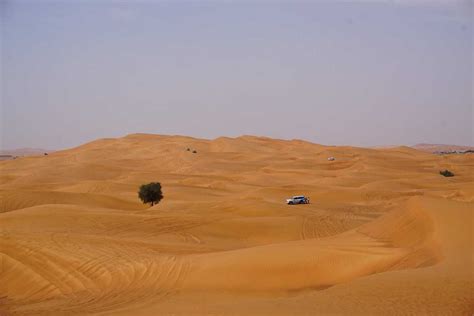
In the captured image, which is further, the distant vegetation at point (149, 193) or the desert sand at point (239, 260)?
the distant vegetation at point (149, 193)

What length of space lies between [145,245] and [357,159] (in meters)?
63.2

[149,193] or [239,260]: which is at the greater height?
[149,193]

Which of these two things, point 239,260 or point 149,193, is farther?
point 149,193

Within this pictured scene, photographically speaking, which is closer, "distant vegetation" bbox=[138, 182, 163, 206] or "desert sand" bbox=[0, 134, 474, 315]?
"desert sand" bbox=[0, 134, 474, 315]

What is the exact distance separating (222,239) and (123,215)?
5.62 metres

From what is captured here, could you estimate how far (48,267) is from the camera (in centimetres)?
1611

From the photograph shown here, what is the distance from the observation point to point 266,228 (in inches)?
961

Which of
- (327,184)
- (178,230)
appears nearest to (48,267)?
(178,230)

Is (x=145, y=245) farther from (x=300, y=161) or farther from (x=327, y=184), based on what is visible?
(x=300, y=161)

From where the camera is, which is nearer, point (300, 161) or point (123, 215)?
point (123, 215)

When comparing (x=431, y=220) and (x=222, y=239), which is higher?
(x=431, y=220)

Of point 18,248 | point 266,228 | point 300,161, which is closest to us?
point 18,248

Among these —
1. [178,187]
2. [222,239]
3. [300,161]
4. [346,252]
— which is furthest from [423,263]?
[300,161]

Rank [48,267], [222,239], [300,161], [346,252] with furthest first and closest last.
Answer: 1. [300,161]
2. [222,239]
3. [48,267]
4. [346,252]
